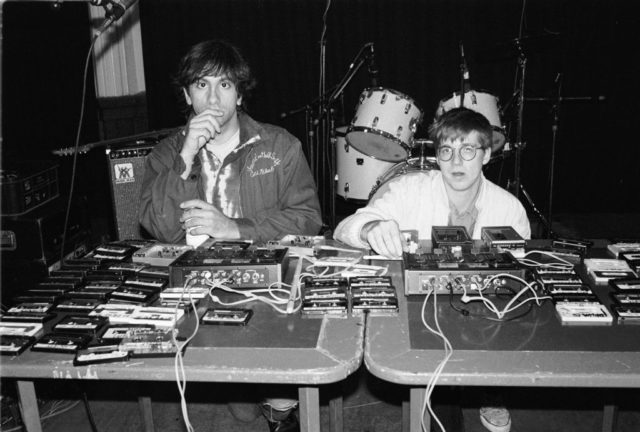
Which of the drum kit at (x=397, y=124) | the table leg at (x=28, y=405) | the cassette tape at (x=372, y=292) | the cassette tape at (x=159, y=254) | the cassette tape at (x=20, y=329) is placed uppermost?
the drum kit at (x=397, y=124)

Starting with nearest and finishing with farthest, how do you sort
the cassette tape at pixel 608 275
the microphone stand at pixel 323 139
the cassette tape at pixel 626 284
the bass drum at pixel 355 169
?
the cassette tape at pixel 626 284
the cassette tape at pixel 608 275
the microphone stand at pixel 323 139
the bass drum at pixel 355 169

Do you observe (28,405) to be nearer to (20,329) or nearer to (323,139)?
(20,329)

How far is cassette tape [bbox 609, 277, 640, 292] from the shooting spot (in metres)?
1.71

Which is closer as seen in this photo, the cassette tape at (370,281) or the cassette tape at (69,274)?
the cassette tape at (370,281)

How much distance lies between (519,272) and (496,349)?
39 cm

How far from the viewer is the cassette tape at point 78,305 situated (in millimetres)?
1687

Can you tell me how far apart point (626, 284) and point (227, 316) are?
1244 mm

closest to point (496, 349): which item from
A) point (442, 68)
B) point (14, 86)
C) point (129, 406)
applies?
point (129, 406)

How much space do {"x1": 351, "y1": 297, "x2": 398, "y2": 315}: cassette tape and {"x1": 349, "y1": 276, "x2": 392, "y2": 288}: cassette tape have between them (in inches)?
3.8

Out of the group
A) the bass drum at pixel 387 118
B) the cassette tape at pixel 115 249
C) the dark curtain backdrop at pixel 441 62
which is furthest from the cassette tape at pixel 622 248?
the dark curtain backdrop at pixel 441 62

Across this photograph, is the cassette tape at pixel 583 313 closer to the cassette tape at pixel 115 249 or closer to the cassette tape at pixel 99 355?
the cassette tape at pixel 99 355

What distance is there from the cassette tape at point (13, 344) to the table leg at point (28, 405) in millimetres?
107

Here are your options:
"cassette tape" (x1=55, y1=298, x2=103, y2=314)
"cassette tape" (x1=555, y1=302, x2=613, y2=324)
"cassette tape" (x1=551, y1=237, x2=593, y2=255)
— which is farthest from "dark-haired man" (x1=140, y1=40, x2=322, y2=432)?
"cassette tape" (x1=555, y1=302, x2=613, y2=324)

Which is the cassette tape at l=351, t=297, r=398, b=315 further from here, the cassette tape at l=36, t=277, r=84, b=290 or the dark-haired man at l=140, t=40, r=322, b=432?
the cassette tape at l=36, t=277, r=84, b=290
